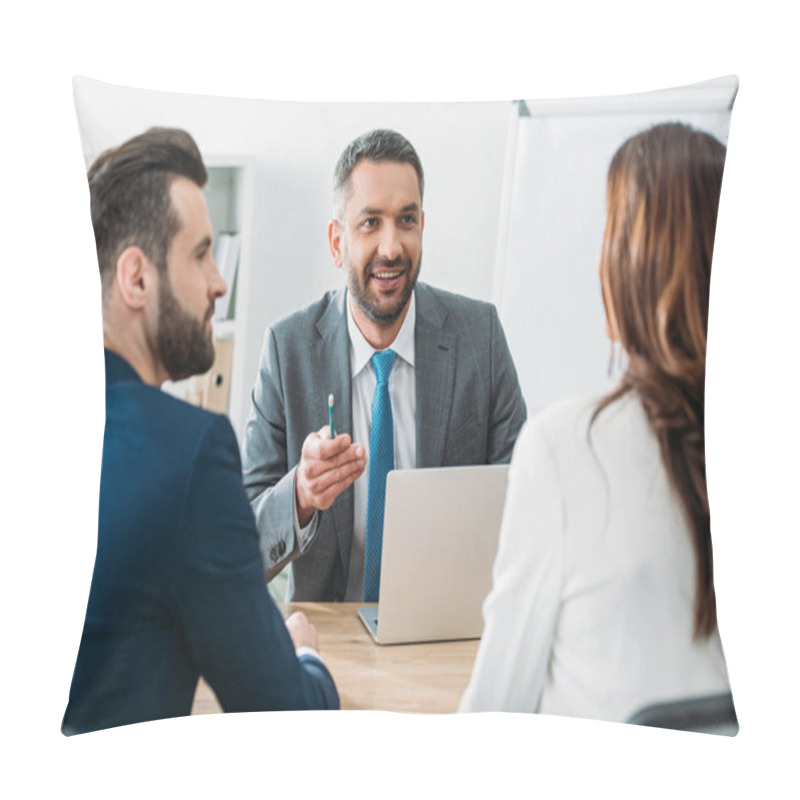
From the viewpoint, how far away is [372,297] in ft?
6.98

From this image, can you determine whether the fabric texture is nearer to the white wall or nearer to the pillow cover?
the pillow cover

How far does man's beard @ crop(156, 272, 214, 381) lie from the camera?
2070mm

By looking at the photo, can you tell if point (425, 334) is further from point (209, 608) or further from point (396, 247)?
point (209, 608)

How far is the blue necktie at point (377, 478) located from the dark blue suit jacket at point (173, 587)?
20cm

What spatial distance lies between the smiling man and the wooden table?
0.03 metres

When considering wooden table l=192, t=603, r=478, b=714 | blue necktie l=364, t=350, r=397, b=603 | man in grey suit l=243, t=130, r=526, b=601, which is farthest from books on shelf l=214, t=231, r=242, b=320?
wooden table l=192, t=603, r=478, b=714

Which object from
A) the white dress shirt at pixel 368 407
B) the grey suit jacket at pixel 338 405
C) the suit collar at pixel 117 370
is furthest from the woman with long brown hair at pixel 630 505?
the suit collar at pixel 117 370

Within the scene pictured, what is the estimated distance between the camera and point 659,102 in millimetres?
2070

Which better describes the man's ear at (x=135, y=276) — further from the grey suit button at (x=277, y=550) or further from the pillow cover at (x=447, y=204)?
the grey suit button at (x=277, y=550)

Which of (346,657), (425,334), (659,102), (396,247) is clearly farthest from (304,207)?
(346,657)

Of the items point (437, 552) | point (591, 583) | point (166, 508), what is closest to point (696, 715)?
point (591, 583)

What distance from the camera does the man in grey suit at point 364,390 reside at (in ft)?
6.86

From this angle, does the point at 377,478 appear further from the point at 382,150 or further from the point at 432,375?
the point at 382,150

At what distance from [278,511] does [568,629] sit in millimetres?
580
